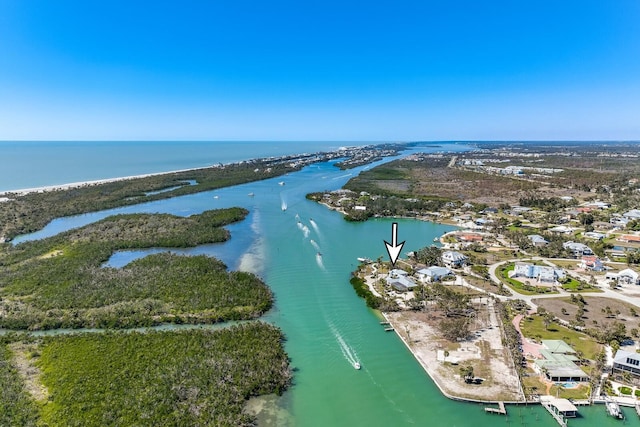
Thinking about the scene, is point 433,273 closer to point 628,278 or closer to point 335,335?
point 335,335

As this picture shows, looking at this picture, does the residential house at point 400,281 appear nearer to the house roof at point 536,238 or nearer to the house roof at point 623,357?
the house roof at point 623,357

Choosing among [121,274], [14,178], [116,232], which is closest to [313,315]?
[121,274]

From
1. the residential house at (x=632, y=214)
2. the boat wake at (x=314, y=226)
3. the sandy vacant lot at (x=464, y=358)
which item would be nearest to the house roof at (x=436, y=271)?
the sandy vacant lot at (x=464, y=358)

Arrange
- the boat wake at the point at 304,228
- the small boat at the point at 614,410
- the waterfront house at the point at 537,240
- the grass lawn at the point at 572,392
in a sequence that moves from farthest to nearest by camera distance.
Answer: the boat wake at the point at 304,228 < the waterfront house at the point at 537,240 < the grass lawn at the point at 572,392 < the small boat at the point at 614,410

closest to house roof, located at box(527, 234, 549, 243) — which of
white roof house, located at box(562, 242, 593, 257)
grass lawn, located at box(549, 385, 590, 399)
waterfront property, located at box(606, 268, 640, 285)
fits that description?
white roof house, located at box(562, 242, 593, 257)

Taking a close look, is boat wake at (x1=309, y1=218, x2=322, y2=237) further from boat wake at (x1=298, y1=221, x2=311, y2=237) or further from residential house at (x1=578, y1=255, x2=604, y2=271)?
residential house at (x1=578, y1=255, x2=604, y2=271)

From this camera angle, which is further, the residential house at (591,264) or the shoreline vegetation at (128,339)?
the residential house at (591,264)

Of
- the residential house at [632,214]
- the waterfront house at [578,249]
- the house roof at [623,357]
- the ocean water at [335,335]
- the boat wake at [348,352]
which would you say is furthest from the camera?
the residential house at [632,214]

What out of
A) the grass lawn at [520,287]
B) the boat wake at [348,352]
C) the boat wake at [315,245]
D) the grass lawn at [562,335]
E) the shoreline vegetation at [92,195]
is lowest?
the boat wake at [348,352]
